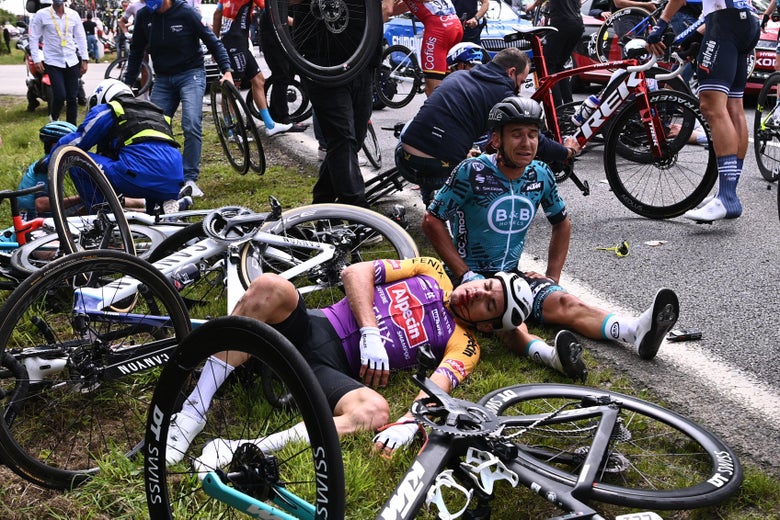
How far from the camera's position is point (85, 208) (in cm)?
525

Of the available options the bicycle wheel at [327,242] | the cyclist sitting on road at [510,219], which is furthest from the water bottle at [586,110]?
the bicycle wheel at [327,242]

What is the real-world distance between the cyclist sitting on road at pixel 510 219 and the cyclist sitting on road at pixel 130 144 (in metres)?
2.45

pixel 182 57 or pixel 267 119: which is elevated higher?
pixel 182 57

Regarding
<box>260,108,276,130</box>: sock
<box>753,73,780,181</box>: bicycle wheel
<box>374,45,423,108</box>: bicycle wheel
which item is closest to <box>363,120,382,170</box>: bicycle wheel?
<box>260,108,276,130</box>: sock

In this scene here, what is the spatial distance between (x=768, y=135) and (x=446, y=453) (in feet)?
19.7

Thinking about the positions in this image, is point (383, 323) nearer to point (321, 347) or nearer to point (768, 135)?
point (321, 347)

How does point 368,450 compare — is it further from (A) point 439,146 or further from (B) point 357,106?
(B) point 357,106

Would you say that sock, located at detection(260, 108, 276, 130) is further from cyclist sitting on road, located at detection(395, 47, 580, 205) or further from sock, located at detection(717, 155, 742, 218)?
sock, located at detection(717, 155, 742, 218)

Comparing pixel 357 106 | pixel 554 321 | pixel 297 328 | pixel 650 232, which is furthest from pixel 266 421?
pixel 650 232

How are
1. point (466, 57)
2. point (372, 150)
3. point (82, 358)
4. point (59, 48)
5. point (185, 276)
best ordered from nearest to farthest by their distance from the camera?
point (82, 358)
point (185, 276)
point (466, 57)
point (372, 150)
point (59, 48)

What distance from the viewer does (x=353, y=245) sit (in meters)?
5.03

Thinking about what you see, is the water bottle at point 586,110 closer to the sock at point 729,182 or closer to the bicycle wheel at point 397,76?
the sock at point 729,182

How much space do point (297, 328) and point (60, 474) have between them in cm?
114

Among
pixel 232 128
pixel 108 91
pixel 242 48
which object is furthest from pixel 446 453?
pixel 242 48
